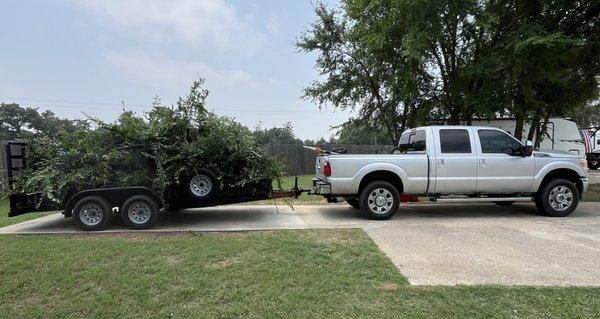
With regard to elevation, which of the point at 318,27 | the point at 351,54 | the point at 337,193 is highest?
the point at 318,27

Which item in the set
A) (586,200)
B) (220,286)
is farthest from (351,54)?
(220,286)

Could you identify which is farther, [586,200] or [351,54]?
[351,54]

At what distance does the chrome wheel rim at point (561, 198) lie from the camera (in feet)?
29.6

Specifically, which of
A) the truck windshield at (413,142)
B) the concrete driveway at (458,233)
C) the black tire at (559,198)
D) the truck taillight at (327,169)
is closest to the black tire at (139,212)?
the concrete driveway at (458,233)

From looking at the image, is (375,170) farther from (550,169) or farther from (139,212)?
(139,212)

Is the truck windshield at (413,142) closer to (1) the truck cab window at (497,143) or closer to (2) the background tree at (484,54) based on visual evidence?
(1) the truck cab window at (497,143)

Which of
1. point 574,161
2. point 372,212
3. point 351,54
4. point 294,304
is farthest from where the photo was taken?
point 351,54

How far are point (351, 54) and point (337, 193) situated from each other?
11.2 meters

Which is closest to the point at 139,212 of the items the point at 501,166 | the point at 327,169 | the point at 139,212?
the point at 139,212

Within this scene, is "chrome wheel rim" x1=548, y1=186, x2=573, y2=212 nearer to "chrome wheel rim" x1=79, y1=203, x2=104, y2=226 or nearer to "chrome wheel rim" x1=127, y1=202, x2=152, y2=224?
"chrome wheel rim" x1=127, y1=202, x2=152, y2=224

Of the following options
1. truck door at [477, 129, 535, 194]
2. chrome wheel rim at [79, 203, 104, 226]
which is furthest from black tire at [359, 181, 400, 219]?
chrome wheel rim at [79, 203, 104, 226]

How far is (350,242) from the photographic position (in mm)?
6535

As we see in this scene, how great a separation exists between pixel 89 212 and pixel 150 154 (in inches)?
59.5

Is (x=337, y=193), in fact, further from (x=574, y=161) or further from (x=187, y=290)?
(x=574, y=161)
